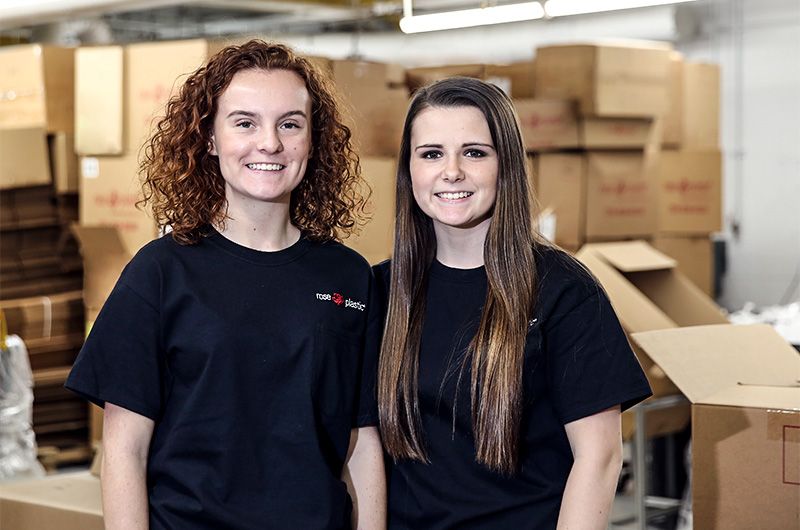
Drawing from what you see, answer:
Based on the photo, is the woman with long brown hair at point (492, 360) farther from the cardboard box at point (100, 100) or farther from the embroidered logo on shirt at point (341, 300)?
the cardboard box at point (100, 100)

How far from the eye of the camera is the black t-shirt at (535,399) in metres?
1.40

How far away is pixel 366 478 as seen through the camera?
1531mm

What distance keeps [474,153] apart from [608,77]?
9.56 ft

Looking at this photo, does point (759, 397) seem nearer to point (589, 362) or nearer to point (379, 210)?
point (589, 362)

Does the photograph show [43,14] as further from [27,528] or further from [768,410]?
[768,410]

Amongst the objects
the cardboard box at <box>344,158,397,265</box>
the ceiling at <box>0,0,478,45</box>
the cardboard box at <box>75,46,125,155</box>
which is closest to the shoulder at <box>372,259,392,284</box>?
the cardboard box at <box>344,158,397,265</box>

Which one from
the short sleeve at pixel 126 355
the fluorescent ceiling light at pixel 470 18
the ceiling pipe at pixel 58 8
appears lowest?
the short sleeve at pixel 126 355

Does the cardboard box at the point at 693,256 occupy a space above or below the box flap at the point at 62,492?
above

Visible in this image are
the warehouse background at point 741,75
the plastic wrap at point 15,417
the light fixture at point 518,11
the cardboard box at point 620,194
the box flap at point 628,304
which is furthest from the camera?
the warehouse background at point 741,75

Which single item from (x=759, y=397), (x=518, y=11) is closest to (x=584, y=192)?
(x=518, y=11)

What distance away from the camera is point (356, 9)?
265 inches

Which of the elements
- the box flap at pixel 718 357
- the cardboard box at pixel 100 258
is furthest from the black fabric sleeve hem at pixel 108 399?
the cardboard box at pixel 100 258

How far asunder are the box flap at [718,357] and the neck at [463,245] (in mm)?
432

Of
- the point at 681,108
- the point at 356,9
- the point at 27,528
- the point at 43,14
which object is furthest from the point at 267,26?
the point at 27,528
